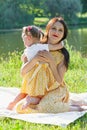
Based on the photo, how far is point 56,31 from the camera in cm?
443

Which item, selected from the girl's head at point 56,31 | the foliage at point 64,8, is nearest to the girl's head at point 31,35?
the girl's head at point 56,31

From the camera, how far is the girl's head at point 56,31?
444cm

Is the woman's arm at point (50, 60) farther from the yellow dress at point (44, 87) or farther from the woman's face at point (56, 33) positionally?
the woman's face at point (56, 33)

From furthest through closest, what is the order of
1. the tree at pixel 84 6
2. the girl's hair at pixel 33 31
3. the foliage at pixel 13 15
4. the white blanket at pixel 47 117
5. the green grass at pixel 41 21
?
1. the tree at pixel 84 6
2. the green grass at pixel 41 21
3. the foliage at pixel 13 15
4. the girl's hair at pixel 33 31
5. the white blanket at pixel 47 117

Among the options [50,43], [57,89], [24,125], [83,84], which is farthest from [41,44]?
[83,84]

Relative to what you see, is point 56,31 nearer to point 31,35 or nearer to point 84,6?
point 31,35

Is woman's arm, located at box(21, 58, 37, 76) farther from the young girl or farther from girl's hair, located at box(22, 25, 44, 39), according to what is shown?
girl's hair, located at box(22, 25, 44, 39)

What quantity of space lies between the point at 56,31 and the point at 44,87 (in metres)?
0.64

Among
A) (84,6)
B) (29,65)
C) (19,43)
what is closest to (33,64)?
(29,65)

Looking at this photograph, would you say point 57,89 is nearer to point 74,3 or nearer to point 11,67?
point 11,67

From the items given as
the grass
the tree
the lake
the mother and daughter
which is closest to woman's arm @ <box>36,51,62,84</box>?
the mother and daughter

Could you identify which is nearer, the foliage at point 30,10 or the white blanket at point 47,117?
the white blanket at point 47,117

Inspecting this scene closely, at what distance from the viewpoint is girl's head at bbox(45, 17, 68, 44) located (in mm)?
4438

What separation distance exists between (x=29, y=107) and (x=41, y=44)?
709 mm
